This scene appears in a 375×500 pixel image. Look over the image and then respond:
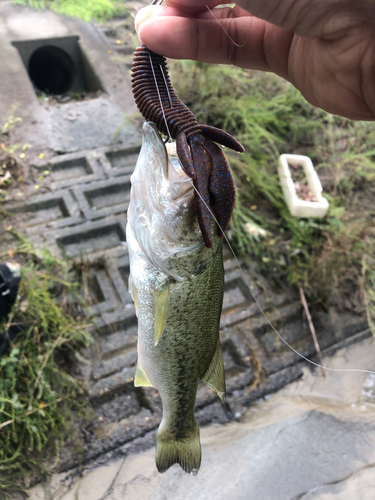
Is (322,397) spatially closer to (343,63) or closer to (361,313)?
(361,313)

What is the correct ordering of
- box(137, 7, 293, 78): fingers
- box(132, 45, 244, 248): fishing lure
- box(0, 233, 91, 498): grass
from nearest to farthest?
box(132, 45, 244, 248): fishing lure, box(137, 7, 293, 78): fingers, box(0, 233, 91, 498): grass

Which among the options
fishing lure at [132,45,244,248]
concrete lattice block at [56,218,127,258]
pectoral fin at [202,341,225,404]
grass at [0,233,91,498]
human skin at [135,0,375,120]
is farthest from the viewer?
concrete lattice block at [56,218,127,258]

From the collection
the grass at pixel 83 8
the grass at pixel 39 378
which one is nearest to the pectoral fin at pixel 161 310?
the grass at pixel 39 378

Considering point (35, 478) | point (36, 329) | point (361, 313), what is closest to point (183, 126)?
point (36, 329)

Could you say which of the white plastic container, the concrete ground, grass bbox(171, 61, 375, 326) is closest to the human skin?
grass bbox(171, 61, 375, 326)

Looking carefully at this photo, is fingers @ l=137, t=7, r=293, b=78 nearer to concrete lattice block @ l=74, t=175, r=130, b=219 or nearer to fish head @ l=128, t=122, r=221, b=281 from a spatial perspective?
fish head @ l=128, t=122, r=221, b=281

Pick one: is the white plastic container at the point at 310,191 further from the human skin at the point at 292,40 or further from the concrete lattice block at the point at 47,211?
the concrete lattice block at the point at 47,211

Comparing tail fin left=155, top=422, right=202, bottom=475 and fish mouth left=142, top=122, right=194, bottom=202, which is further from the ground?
fish mouth left=142, top=122, right=194, bottom=202
